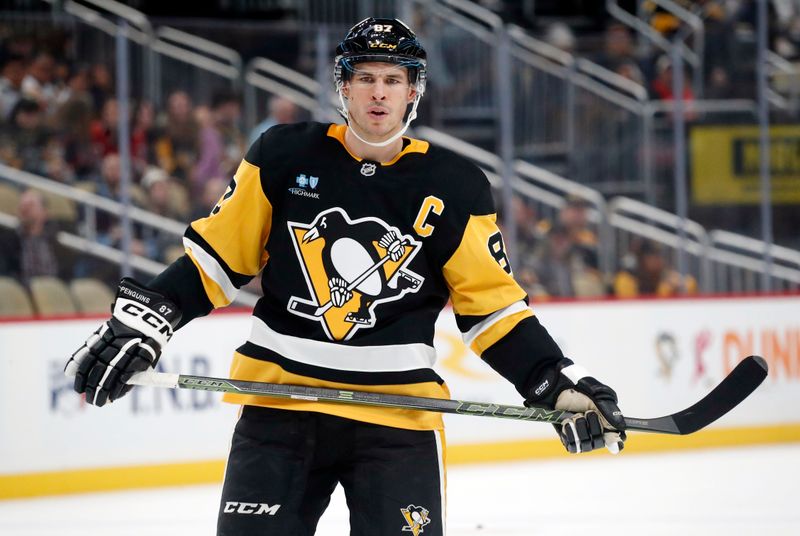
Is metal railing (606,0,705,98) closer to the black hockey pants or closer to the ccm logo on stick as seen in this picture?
the black hockey pants

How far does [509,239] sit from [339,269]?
4.29 meters

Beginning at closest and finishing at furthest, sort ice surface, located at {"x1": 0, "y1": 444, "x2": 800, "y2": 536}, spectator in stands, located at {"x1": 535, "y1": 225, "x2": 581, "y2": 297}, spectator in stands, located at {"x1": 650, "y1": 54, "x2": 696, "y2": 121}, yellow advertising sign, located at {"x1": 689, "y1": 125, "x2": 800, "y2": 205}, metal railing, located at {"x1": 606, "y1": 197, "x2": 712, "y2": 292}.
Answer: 1. ice surface, located at {"x1": 0, "y1": 444, "x2": 800, "y2": 536}
2. spectator in stands, located at {"x1": 535, "y1": 225, "x2": 581, "y2": 297}
3. metal railing, located at {"x1": 606, "y1": 197, "x2": 712, "y2": 292}
4. yellow advertising sign, located at {"x1": 689, "y1": 125, "x2": 800, "y2": 205}
5. spectator in stands, located at {"x1": 650, "y1": 54, "x2": 696, "y2": 121}

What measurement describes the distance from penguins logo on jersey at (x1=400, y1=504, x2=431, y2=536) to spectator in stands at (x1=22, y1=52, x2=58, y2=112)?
443 centimetres

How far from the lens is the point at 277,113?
656 cm

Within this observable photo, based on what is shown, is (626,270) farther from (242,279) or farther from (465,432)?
(242,279)

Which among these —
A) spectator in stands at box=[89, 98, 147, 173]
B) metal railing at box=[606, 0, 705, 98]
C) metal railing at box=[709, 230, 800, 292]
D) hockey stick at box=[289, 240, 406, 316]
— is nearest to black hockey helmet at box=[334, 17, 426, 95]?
hockey stick at box=[289, 240, 406, 316]

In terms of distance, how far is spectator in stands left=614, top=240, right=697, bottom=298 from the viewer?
699 cm

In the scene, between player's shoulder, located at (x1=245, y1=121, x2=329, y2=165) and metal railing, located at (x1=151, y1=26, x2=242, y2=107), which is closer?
player's shoulder, located at (x1=245, y1=121, x2=329, y2=165)

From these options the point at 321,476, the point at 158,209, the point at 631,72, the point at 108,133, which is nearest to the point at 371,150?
the point at 321,476

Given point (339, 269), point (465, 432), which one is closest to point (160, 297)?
point (339, 269)

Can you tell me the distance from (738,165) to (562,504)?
3209 millimetres

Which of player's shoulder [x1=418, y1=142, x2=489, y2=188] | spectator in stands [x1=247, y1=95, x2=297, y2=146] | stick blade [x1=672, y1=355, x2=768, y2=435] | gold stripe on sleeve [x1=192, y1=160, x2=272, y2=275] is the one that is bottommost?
stick blade [x1=672, y1=355, x2=768, y2=435]

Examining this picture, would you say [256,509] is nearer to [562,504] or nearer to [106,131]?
[562,504]

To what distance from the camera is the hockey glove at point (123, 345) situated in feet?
7.63
